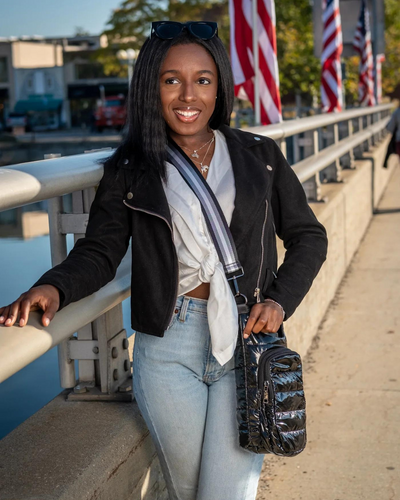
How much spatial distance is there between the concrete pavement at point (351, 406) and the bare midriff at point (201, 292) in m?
1.28

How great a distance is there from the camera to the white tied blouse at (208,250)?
7.57 feet

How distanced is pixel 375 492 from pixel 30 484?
1.64m

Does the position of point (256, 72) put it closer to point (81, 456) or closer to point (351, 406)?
point (351, 406)

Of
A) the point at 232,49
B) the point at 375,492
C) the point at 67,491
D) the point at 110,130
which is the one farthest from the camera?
the point at 110,130

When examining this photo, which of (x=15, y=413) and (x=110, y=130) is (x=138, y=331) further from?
(x=110, y=130)

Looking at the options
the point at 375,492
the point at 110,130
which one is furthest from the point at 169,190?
the point at 110,130

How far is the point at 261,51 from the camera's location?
342 inches

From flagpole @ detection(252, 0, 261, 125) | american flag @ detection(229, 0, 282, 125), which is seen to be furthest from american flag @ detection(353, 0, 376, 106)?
flagpole @ detection(252, 0, 261, 125)

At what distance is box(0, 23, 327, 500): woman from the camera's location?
2.35 metres

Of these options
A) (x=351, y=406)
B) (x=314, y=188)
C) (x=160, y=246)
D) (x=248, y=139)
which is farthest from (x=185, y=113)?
(x=314, y=188)

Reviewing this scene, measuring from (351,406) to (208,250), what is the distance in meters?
2.17

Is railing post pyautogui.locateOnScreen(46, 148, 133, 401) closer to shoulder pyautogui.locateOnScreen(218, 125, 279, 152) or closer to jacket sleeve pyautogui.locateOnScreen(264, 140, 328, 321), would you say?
shoulder pyautogui.locateOnScreen(218, 125, 279, 152)

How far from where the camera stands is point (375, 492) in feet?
10.8

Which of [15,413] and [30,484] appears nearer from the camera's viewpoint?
[30,484]
